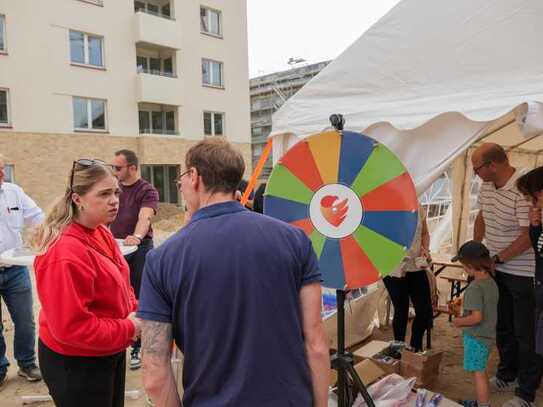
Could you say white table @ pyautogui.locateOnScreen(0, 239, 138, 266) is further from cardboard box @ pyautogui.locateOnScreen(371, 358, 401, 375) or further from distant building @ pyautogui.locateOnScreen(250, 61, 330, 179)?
distant building @ pyautogui.locateOnScreen(250, 61, 330, 179)

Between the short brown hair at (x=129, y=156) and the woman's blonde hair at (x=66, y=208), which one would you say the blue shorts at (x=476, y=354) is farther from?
the short brown hair at (x=129, y=156)

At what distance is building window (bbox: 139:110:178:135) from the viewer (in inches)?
611

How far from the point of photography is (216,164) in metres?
1.22

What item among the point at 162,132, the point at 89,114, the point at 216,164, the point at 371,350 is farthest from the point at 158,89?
the point at 216,164

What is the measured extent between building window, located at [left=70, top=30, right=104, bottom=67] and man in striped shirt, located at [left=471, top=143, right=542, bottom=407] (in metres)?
13.6

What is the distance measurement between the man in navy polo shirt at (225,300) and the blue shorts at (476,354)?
1.80 meters

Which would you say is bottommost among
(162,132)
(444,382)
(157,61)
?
(444,382)

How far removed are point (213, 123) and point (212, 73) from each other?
6.33 ft

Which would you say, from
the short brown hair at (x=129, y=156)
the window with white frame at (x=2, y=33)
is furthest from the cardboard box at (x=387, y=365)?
the window with white frame at (x=2, y=33)

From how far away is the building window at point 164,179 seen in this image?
1605 cm

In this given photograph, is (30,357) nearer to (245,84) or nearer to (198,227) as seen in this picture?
(198,227)

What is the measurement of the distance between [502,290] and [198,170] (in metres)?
2.69

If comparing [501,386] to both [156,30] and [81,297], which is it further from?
[156,30]

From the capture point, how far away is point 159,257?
1198 millimetres
